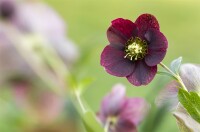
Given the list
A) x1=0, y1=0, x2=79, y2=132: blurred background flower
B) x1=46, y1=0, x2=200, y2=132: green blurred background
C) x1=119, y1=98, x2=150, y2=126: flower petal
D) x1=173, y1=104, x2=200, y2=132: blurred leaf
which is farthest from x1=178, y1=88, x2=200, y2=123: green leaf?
x1=46, y1=0, x2=200, y2=132: green blurred background

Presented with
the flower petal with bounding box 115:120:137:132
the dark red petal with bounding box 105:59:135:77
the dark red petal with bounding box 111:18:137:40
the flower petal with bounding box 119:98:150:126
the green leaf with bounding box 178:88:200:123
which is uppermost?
Answer: the flower petal with bounding box 119:98:150:126

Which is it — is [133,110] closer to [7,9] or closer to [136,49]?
[136,49]

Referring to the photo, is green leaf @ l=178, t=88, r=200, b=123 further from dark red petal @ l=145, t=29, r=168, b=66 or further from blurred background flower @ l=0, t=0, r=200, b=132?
blurred background flower @ l=0, t=0, r=200, b=132

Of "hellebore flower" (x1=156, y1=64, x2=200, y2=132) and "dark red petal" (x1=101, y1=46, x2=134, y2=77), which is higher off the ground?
"dark red petal" (x1=101, y1=46, x2=134, y2=77)

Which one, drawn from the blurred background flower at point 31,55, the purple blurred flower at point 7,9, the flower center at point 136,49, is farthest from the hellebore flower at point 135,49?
the purple blurred flower at point 7,9

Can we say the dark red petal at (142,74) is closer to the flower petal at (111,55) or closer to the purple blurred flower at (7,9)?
the flower petal at (111,55)

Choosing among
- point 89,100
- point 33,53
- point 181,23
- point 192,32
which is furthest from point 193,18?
point 33,53
